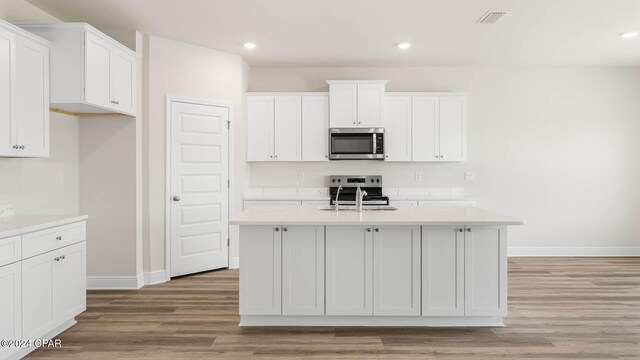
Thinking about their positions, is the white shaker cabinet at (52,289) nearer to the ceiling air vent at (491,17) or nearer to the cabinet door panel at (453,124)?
the ceiling air vent at (491,17)

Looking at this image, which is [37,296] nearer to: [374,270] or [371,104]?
[374,270]

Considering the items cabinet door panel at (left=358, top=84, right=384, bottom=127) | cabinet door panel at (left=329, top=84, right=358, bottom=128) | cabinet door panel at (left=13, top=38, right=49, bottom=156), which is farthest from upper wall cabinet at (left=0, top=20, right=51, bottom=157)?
cabinet door panel at (left=358, top=84, right=384, bottom=127)

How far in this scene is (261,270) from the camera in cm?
319

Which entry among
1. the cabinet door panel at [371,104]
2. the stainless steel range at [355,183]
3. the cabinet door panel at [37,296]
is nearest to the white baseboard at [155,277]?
the cabinet door panel at [37,296]

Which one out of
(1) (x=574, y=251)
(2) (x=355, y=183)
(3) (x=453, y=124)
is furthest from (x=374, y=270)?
(1) (x=574, y=251)

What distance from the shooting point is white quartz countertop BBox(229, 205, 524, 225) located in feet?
9.86

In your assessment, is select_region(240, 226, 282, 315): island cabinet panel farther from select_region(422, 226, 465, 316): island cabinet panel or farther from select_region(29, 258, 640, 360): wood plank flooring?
select_region(422, 226, 465, 316): island cabinet panel

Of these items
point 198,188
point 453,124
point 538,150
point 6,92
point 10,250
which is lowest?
point 10,250

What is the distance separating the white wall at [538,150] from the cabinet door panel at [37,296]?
130 inches

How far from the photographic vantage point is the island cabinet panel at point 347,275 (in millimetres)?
3201

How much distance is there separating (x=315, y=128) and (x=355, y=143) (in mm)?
573

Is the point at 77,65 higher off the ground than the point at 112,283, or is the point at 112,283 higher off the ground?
the point at 77,65

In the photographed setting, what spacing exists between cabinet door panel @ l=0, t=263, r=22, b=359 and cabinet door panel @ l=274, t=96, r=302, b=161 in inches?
136

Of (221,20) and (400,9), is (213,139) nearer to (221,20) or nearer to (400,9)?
(221,20)
